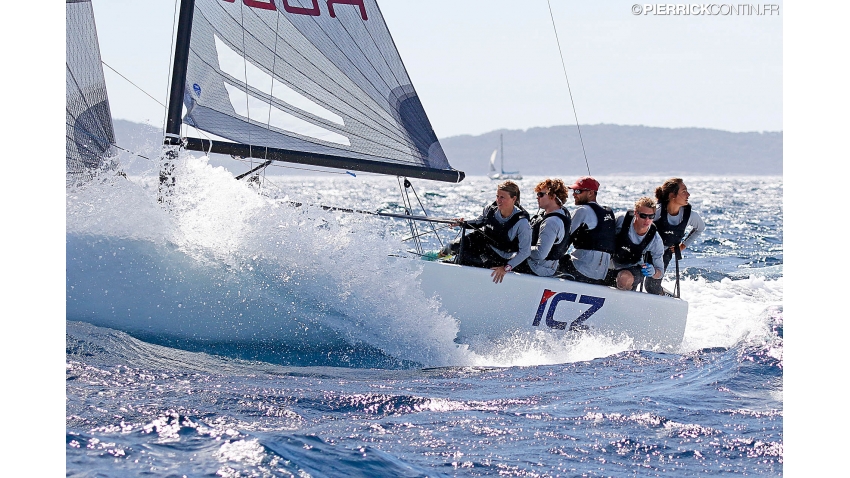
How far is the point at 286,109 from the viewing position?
5129 mm

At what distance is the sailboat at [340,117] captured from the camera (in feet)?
15.5

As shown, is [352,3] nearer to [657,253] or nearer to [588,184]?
[588,184]

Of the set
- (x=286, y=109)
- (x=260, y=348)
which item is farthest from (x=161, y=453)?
(x=286, y=109)

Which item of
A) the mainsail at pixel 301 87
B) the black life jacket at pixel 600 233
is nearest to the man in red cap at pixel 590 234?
the black life jacket at pixel 600 233

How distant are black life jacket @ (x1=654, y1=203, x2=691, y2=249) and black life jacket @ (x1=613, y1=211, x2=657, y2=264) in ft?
0.94

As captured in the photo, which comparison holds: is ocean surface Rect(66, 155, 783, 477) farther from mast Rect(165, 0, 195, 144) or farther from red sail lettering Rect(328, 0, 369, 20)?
red sail lettering Rect(328, 0, 369, 20)

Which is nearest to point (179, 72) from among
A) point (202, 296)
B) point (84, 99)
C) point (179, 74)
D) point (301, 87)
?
point (179, 74)

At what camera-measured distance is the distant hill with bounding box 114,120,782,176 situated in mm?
70188

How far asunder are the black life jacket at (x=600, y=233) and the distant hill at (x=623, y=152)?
5429cm

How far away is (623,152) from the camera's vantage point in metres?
84.2

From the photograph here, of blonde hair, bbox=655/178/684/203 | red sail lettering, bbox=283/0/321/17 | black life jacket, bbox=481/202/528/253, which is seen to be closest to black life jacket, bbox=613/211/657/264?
blonde hair, bbox=655/178/684/203
